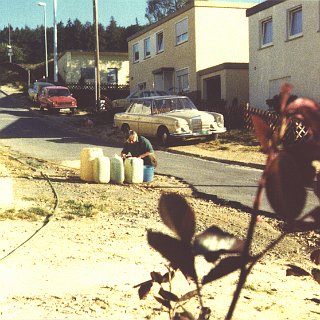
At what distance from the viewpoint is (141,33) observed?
→ 3503cm

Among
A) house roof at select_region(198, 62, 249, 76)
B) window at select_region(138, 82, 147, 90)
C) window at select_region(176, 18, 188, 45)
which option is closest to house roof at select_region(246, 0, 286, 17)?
house roof at select_region(198, 62, 249, 76)

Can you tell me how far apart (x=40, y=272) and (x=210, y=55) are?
79.3 feet

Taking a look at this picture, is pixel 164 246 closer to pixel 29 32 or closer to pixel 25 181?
pixel 25 181

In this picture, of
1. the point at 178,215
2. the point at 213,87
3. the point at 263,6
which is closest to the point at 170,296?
the point at 178,215

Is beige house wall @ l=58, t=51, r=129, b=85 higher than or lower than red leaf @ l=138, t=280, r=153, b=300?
higher

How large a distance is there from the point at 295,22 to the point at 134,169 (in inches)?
505

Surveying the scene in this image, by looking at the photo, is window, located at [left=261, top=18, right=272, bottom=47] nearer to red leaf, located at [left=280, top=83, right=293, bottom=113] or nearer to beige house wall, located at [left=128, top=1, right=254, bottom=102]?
beige house wall, located at [left=128, top=1, right=254, bottom=102]

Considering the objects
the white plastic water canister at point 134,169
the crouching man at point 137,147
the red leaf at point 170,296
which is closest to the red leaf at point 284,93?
the red leaf at point 170,296

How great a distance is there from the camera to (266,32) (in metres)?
23.1

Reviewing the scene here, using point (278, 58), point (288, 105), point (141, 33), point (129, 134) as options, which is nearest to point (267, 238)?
point (129, 134)

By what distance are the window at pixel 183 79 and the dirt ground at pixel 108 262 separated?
19.6 metres

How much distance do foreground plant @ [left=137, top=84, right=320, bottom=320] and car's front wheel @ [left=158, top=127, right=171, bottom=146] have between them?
16.9 metres

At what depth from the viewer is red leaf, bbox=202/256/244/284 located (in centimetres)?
73

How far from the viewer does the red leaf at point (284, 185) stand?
63cm
